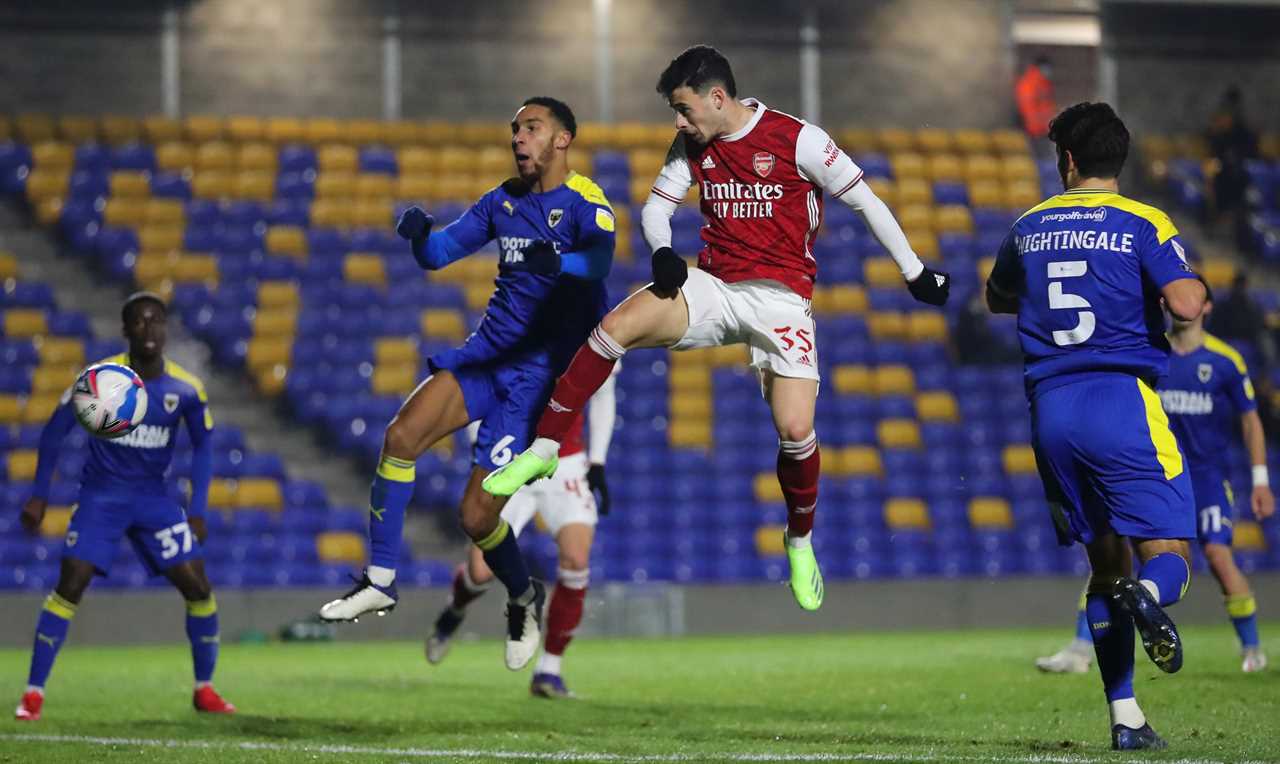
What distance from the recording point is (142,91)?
72.5 feet

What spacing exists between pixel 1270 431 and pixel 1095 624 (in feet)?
41.7

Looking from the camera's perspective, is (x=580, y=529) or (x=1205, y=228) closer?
(x=580, y=529)

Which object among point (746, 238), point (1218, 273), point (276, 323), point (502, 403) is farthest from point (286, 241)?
point (746, 238)

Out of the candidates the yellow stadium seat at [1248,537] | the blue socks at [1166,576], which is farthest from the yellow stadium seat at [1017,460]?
the blue socks at [1166,576]

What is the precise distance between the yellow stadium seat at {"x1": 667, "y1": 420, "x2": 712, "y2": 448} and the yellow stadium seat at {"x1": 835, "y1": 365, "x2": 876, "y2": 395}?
1583 millimetres

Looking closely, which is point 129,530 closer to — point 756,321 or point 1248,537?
point 756,321

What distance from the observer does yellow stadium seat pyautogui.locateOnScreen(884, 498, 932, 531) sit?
17172 mm

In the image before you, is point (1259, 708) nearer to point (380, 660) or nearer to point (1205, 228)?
point (380, 660)

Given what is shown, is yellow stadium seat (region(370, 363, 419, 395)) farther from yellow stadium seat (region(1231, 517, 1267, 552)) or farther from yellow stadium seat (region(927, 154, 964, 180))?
yellow stadium seat (region(1231, 517, 1267, 552))

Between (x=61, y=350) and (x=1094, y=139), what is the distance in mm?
13771

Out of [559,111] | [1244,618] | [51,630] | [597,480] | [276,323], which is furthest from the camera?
[276,323]

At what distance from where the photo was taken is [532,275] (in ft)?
25.8

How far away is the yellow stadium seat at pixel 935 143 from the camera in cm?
2192

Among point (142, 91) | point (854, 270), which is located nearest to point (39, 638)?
point (854, 270)
